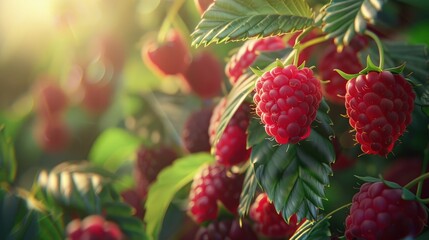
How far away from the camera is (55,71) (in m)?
1.90

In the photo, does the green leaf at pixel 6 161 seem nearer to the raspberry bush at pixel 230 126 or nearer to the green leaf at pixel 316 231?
the raspberry bush at pixel 230 126

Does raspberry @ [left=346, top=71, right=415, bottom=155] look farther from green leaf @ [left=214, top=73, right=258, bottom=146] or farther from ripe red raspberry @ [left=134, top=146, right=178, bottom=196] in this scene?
ripe red raspberry @ [left=134, top=146, right=178, bottom=196]

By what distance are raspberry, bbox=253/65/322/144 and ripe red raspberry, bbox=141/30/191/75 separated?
1.59 feet

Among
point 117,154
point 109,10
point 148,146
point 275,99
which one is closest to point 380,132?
point 275,99

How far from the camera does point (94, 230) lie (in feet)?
3.24

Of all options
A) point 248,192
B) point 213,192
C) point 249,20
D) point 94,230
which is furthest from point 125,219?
point 249,20

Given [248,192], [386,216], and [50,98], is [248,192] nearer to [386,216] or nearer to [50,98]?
[386,216]

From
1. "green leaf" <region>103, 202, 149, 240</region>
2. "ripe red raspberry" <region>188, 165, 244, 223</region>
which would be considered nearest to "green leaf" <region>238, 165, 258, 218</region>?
"ripe red raspberry" <region>188, 165, 244, 223</region>

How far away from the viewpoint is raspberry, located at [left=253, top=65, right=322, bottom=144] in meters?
0.69

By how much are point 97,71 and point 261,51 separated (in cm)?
91

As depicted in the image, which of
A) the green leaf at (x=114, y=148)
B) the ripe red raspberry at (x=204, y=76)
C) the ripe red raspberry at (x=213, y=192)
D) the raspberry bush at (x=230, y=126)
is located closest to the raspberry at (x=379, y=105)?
the raspberry bush at (x=230, y=126)

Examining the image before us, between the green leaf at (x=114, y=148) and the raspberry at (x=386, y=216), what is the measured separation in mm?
850

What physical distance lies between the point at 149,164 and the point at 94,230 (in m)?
0.22

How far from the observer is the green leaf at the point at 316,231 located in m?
0.72
